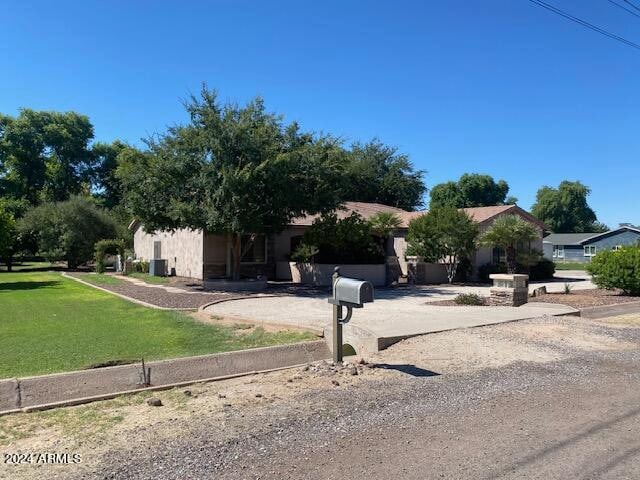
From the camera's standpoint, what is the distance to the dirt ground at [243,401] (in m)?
4.73

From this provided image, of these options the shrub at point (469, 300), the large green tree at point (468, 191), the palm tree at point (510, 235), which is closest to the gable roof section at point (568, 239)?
the large green tree at point (468, 191)

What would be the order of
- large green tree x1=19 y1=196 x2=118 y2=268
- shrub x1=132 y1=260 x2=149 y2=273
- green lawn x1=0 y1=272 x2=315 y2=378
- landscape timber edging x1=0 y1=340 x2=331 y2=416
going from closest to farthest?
landscape timber edging x1=0 y1=340 x2=331 y2=416 < green lawn x1=0 y1=272 x2=315 y2=378 < shrub x1=132 y1=260 x2=149 y2=273 < large green tree x1=19 y1=196 x2=118 y2=268

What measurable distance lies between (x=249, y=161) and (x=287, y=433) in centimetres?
1582

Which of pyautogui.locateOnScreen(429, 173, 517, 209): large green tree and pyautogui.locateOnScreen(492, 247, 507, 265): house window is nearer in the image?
pyautogui.locateOnScreen(492, 247, 507, 265): house window

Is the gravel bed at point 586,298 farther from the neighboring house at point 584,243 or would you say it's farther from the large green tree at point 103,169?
the large green tree at point 103,169

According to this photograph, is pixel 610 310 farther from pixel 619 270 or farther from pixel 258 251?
pixel 258 251

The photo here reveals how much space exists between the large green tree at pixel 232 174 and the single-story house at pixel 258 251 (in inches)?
110

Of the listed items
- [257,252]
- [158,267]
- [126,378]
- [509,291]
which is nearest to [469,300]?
[509,291]

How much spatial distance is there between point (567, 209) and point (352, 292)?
9776 centimetres

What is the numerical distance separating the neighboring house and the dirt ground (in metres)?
56.6

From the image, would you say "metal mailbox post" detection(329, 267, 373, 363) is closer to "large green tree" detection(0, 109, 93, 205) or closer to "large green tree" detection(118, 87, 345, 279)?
"large green tree" detection(118, 87, 345, 279)

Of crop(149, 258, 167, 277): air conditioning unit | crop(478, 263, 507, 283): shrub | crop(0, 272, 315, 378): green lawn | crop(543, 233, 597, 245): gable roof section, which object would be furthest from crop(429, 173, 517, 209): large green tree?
crop(0, 272, 315, 378): green lawn

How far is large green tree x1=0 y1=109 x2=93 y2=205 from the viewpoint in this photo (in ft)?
182

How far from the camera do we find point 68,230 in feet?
118
